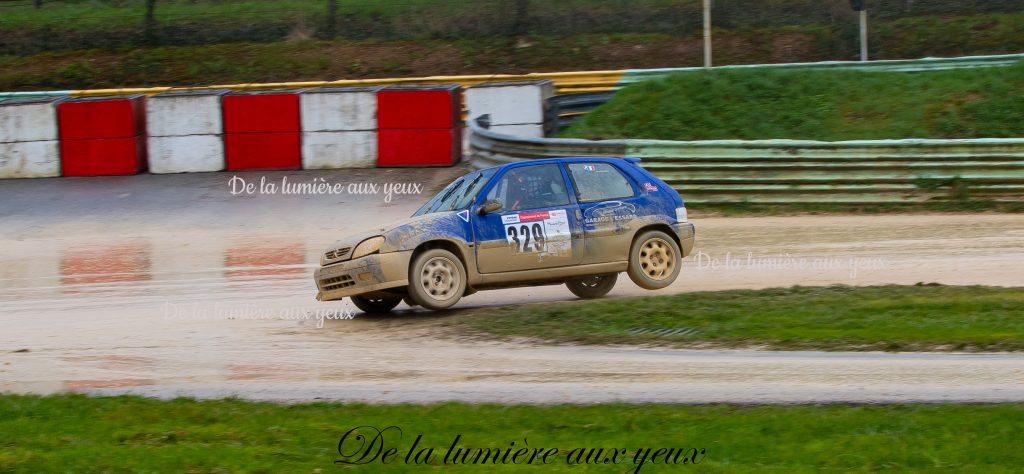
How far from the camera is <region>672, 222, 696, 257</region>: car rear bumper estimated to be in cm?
1194

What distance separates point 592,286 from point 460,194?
5.43ft

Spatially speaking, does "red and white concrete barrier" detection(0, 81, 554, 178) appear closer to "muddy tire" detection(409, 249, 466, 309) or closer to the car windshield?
the car windshield

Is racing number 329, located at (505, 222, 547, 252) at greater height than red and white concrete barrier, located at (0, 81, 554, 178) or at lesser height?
lesser

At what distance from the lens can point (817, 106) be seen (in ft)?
73.5

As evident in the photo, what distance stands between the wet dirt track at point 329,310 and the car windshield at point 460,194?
105 cm

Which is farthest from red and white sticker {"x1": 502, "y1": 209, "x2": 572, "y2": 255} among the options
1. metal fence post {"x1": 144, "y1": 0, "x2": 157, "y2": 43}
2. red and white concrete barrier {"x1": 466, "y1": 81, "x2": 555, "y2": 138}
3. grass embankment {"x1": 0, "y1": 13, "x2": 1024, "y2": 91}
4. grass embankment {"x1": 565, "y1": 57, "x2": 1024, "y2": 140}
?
metal fence post {"x1": 144, "y1": 0, "x2": 157, "y2": 43}

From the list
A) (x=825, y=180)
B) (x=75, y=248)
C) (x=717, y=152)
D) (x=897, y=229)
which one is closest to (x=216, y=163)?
(x=75, y=248)

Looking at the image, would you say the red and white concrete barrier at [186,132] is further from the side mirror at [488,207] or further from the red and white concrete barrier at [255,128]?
the side mirror at [488,207]

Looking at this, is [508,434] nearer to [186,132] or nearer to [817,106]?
[817,106]

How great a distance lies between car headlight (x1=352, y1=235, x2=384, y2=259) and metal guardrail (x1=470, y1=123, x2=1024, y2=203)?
8107mm

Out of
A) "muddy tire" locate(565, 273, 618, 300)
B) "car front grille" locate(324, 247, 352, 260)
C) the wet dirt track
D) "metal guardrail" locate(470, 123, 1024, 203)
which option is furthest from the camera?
"metal guardrail" locate(470, 123, 1024, 203)

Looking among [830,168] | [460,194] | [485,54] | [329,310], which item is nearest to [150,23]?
[485,54]

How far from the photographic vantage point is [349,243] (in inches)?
443

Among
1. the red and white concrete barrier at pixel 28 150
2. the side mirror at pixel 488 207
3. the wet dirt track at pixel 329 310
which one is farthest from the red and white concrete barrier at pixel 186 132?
the side mirror at pixel 488 207
